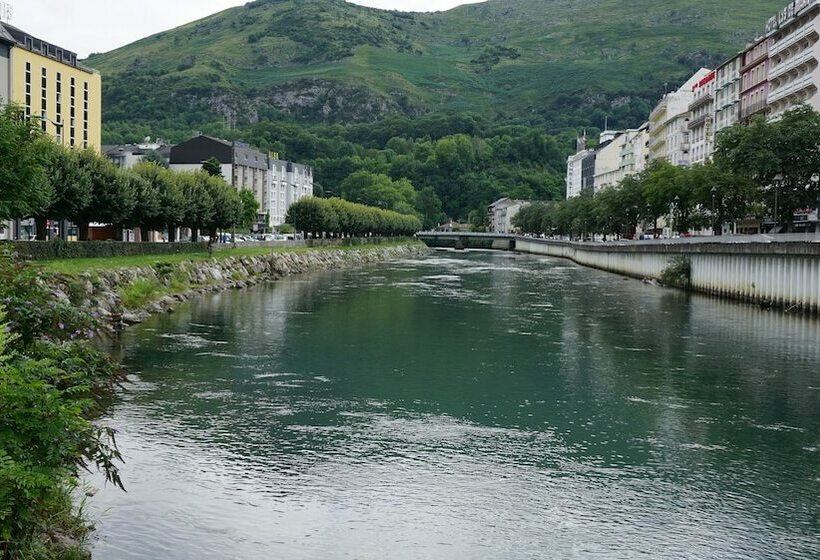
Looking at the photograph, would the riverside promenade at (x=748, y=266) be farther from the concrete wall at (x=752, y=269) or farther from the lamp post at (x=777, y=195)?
the lamp post at (x=777, y=195)

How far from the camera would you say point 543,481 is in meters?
22.2

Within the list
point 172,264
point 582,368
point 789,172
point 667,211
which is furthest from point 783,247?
point 667,211

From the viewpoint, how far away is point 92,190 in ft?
235

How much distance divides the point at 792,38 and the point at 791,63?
128 inches

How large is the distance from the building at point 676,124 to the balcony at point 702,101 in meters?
4.62

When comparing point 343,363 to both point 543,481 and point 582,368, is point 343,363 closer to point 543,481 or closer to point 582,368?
point 582,368

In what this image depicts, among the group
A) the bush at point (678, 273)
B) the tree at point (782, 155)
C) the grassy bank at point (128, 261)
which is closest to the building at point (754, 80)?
the bush at point (678, 273)

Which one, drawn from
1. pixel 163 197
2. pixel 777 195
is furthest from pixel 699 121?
pixel 163 197

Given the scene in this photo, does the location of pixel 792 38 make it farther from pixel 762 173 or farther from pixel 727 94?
pixel 762 173

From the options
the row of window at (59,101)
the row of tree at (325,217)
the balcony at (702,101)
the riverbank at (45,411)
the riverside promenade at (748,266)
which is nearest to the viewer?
the riverbank at (45,411)

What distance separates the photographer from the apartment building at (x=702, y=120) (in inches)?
6097

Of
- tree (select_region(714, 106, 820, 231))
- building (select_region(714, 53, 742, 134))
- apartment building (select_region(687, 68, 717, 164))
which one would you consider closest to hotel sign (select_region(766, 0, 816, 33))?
building (select_region(714, 53, 742, 134))

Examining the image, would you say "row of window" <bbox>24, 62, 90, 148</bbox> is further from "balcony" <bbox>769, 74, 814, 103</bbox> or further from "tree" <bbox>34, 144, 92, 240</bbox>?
"balcony" <bbox>769, 74, 814, 103</bbox>

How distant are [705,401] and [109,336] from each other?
83.7 feet
